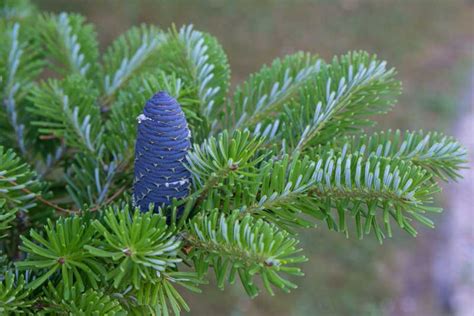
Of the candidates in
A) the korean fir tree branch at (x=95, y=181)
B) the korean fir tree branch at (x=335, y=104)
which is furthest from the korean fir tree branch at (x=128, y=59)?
the korean fir tree branch at (x=335, y=104)

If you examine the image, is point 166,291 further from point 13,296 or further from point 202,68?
point 202,68

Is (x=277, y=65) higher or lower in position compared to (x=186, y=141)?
higher

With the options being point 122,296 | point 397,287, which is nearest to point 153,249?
point 122,296

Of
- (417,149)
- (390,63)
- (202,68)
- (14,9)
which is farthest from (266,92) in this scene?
(390,63)

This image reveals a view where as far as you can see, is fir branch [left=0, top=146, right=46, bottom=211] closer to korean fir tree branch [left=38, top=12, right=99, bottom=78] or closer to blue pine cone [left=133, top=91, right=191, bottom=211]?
blue pine cone [left=133, top=91, right=191, bottom=211]

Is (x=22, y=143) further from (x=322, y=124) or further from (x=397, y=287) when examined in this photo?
(x=397, y=287)
